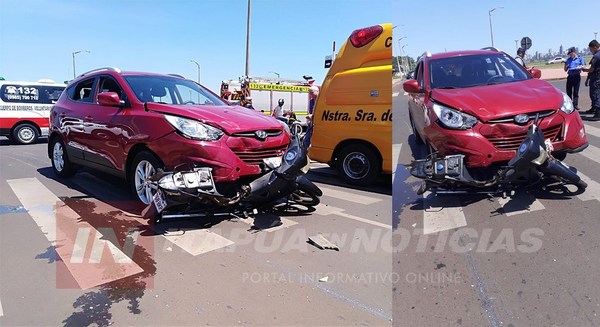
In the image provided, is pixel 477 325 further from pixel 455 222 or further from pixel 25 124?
pixel 25 124

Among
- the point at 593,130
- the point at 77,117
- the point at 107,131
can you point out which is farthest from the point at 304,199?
the point at 593,130

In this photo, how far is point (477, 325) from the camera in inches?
92.7

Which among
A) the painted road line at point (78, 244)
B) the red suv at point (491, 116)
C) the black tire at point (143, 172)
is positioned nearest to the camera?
the painted road line at point (78, 244)

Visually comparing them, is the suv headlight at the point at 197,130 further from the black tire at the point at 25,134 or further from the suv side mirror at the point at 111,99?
the black tire at the point at 25,134

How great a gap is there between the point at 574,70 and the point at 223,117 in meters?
8.10

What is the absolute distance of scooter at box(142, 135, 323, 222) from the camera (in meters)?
4.11

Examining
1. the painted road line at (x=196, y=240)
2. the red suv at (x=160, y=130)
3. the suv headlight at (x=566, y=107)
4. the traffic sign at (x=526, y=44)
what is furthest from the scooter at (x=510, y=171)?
the traffic sign at (x=526, y=44)

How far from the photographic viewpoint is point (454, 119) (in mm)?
4332

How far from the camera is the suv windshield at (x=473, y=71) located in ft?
16.4

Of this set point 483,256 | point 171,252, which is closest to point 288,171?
point 171,252

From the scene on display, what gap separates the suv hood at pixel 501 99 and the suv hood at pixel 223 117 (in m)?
1.86

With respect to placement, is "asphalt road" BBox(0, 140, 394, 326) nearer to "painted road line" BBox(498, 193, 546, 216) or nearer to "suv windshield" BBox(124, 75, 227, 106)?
"painted road line" BBox(498, 193, 546, 216)

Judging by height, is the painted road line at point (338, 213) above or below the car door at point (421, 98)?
below

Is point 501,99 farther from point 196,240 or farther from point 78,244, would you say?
point 78,244
